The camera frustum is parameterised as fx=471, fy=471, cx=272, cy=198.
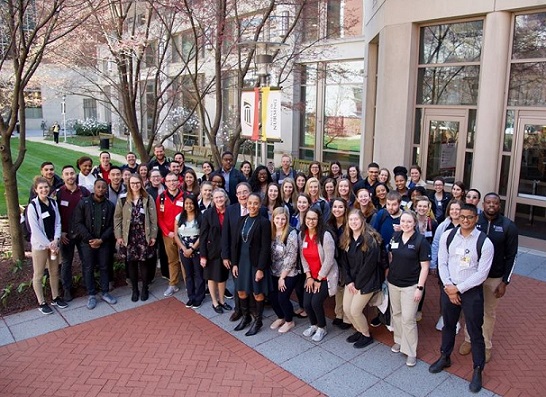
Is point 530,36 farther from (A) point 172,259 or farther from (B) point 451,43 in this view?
(A) point 172,259

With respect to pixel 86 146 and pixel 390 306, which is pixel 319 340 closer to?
pixel 390 306

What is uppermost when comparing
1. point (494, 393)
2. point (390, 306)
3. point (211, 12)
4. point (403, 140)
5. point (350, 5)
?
point (350, 5)

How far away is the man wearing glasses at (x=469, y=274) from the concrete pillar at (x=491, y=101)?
231 inches

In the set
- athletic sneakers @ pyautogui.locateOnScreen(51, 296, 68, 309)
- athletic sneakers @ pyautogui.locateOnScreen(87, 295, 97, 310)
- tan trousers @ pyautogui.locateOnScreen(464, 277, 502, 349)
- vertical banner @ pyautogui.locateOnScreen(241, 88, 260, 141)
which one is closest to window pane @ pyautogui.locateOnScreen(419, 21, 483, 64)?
vertical banner @ pyautogui.locateOnScreen(241, 88, 260, 141)

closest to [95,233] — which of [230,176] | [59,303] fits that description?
[59,303]

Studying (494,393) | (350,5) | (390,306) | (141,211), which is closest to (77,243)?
(141,211)

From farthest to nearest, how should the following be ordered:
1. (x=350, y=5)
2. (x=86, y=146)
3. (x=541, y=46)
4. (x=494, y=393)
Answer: (x=86, y=146) < (x=350, y=5) < (x=541, y=46) < (x=494, y=393)

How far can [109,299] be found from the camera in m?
7.20

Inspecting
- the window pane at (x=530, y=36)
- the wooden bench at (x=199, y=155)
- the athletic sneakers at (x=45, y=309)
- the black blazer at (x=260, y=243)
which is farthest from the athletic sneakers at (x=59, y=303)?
the wooden bench at (x=199, y=155)

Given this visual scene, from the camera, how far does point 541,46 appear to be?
9.53 metres

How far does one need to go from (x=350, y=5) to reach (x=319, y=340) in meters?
15.1

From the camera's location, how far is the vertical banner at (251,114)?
7996mm

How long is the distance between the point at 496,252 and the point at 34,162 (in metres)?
22.0

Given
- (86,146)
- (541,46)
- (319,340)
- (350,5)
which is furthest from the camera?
(86,146)
